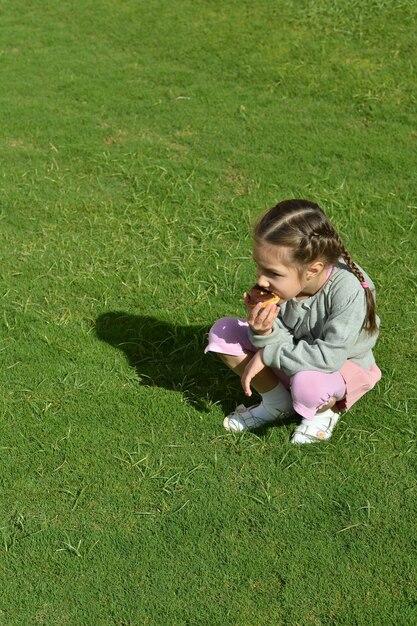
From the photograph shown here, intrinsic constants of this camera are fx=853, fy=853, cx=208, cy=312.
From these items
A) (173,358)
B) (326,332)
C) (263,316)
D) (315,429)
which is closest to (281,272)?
(263,316)

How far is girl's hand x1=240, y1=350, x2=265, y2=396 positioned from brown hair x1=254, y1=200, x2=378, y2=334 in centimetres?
46

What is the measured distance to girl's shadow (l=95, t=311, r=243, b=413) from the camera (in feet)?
13.7

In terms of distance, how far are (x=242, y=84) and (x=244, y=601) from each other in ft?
15.6

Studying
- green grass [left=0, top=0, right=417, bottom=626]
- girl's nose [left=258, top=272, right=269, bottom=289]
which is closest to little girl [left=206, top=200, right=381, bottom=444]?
girl's nose [left=258, top=272, right=269, bottom=289]

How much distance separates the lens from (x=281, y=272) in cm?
353

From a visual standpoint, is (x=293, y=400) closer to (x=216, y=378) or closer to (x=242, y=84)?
(x=216, y=378)

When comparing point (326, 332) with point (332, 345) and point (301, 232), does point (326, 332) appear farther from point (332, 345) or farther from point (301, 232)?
point (301, 232)

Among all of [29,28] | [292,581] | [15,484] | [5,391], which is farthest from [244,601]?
[29,28]

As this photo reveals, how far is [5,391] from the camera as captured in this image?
4191 mm

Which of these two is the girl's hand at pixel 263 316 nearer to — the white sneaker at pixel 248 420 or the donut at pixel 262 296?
the donut at pixel 262 296

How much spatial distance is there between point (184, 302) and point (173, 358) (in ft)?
1.44

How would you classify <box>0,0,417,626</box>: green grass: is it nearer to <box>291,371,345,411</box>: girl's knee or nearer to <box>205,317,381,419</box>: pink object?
<box>205,317,381,419</box>: pink object

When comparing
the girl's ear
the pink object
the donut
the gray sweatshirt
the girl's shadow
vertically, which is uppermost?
the girl's ear

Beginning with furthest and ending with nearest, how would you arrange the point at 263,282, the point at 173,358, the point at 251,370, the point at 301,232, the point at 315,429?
the point at 173,358 → the point at 315,429 → the point at 251,370 → the point at 263,282 → the point at 301,232
